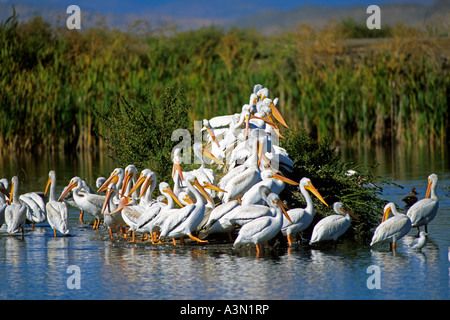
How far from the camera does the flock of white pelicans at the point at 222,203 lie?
25.5 feet

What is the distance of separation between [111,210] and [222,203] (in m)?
1.40

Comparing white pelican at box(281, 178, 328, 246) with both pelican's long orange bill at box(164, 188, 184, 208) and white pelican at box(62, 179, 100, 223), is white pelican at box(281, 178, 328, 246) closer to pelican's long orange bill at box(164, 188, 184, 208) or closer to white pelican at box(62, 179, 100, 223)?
pelican's long orange bill at box(164, 188, 184, 208)

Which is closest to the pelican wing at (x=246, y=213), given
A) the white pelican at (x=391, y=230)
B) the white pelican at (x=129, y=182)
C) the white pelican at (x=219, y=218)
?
the white pelican at (x=219, y=218)

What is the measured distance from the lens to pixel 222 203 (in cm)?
875

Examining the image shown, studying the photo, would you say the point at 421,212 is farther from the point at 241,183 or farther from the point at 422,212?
the point at 241,183

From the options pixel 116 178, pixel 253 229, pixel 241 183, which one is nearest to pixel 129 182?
pixel 116 178

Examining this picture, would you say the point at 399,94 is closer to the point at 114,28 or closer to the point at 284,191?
the point at 284,191

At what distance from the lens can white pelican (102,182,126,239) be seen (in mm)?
8969

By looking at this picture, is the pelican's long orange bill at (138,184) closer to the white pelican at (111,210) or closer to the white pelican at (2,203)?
the white pelican at (111,210)

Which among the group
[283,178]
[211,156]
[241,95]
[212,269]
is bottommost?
[212,269]

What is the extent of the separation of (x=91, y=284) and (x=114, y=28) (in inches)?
1057

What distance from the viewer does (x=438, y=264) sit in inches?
277

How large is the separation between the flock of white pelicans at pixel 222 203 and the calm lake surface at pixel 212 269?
0.66 ft
